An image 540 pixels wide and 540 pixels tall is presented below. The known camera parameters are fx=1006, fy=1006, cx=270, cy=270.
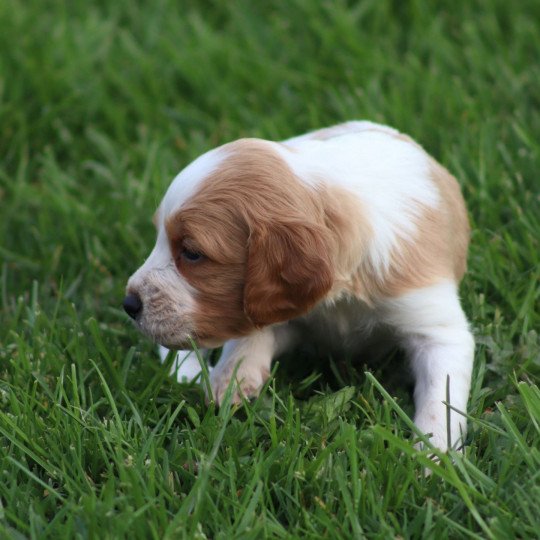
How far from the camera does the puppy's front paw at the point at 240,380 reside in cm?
414

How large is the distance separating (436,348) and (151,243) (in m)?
1.93

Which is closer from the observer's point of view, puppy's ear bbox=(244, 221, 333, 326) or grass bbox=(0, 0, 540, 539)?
grass bbox=(0, 0, 540, 539)

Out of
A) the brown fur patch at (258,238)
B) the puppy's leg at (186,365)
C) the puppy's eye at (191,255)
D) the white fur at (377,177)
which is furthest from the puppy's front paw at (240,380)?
the white fur at (377,177)

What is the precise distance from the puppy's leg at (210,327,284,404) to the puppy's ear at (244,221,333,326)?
38 cm

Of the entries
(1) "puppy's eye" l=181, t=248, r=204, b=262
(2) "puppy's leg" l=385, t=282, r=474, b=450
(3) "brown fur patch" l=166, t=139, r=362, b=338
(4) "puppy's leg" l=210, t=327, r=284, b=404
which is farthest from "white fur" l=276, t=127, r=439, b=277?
(4) "puppy's leg" l=210, t=327, r=284, b=404

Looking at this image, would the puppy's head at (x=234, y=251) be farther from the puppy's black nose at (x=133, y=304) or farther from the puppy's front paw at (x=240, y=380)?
the puppy's front paw at (x=240, y=380)

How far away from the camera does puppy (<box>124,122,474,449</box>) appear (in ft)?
12.4

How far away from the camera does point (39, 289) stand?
5383 millimetres

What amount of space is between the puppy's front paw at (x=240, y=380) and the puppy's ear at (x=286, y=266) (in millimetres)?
460

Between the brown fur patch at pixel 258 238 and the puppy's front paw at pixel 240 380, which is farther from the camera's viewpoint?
the puppy's front paw at pixel 240 380

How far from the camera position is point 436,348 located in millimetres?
4184

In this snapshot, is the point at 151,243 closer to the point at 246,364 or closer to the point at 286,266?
the point at 246,364

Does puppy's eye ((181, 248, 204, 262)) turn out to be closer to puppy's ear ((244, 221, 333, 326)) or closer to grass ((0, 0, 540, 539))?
puppy's ear ((244, 221, 333, 326))

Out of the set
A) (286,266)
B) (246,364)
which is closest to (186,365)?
(246,364)
